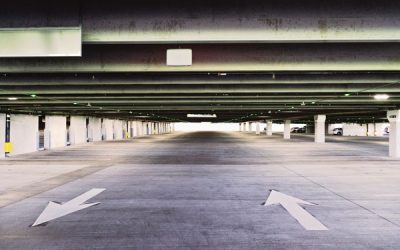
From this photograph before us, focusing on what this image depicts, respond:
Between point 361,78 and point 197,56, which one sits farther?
point 361,78

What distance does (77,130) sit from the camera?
3778cm

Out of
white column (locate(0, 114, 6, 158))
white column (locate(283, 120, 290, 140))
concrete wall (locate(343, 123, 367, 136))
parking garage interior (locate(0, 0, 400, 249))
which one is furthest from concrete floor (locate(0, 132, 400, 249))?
concrete wall (locate(343, 123, 367, 136))

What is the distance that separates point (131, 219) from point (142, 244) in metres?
1.67

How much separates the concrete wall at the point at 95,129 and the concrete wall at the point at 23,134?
46.4ft

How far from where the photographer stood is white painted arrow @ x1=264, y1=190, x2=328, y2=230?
6.93 meters

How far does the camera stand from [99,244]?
588 centimetres

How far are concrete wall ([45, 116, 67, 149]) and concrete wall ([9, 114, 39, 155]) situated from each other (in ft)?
7.13

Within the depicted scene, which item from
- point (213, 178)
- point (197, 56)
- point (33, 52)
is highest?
point (197, 56)

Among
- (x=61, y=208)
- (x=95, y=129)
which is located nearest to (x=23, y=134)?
(x=95, y=129)

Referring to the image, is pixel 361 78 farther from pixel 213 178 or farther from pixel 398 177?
pixel 213 178

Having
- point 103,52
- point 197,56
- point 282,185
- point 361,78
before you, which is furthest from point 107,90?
point 361,78

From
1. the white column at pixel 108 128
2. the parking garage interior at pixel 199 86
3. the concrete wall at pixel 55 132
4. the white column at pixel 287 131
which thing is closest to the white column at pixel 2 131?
the concrete wall at pixel 55 132

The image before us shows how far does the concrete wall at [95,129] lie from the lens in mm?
42500

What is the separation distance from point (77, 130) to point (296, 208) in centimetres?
3459
